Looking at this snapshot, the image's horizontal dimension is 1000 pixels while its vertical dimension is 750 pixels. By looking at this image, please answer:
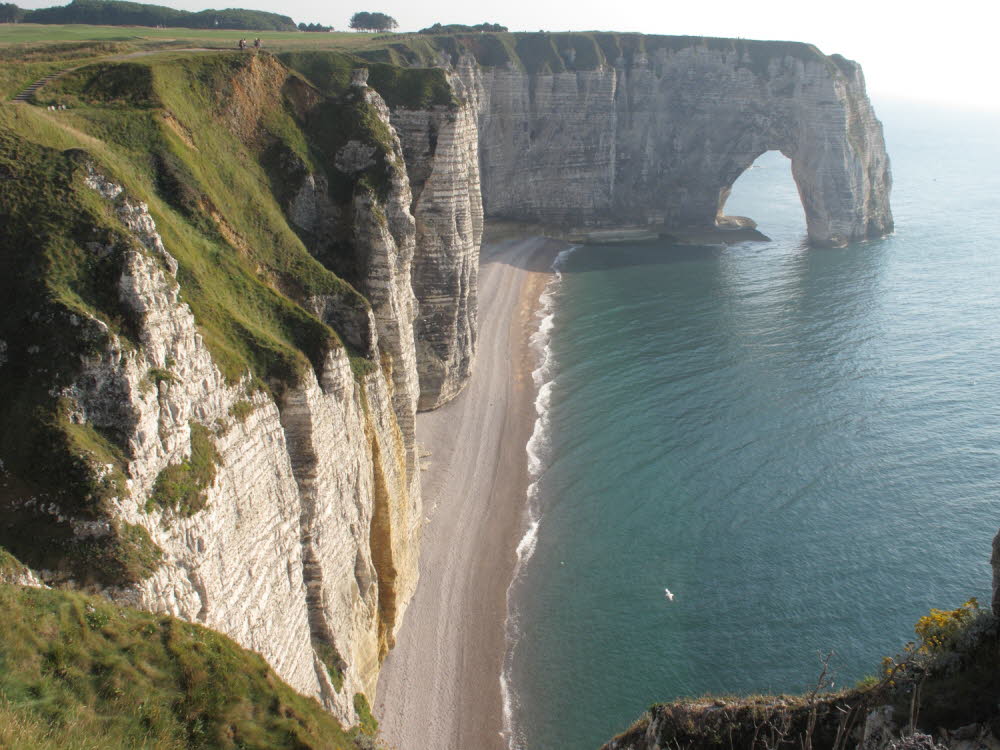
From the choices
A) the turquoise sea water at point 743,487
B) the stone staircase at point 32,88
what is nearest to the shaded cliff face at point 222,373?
the stone staircase at point 32,88

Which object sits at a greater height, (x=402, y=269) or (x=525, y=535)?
(x=402, y=269)

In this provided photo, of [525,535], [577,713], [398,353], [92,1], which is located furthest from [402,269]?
[92,1]

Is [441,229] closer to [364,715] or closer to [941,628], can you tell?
[364,715]

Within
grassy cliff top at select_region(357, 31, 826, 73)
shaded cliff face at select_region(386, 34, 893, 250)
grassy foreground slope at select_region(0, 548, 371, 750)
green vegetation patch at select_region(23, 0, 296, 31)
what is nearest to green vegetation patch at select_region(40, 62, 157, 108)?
Answer: grassy foreground slope at select_region(0, 548, 371, 750)

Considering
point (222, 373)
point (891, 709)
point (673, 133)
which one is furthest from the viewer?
point (673, 133)

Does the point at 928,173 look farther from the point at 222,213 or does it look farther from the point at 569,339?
the point at 222,213

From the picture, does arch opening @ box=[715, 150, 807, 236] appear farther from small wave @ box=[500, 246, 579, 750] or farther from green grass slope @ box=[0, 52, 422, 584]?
green grass slope @ box=[0, 52, 422, 584]

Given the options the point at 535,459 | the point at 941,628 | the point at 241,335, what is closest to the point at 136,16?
the point at 535,459
